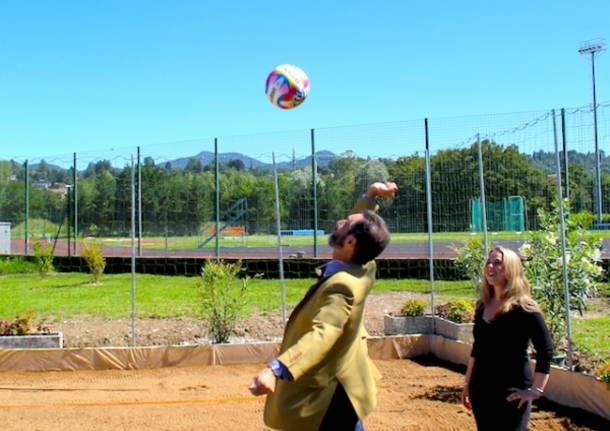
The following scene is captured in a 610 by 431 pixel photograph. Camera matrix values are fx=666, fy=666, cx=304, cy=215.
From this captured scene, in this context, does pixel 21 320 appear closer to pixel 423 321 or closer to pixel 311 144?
pixel 423 321

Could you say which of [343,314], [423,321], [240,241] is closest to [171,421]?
[343,314]

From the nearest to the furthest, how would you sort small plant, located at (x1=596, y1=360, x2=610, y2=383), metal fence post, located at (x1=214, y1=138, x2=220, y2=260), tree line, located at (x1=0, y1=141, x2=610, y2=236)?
small plant, located at (x1=596, y1=360, x2=610, y2=383)
tree line, located at (x1=0, y1=141, x2=610, y2=236)
metal fence post, located at (x1=214, y1=138, x2=220, y2=260)

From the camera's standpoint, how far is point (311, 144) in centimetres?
1509

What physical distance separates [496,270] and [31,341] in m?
6.86

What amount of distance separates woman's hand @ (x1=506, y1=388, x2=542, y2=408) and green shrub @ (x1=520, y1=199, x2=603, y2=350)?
3480 mm

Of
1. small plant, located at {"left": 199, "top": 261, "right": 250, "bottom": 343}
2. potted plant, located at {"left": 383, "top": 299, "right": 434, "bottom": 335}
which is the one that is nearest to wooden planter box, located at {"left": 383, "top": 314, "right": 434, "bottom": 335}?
potted plant, located at {"left": 383, "top": 299, "right": 434, "bottom": 335}

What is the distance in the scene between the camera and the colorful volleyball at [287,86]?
6.82 metres

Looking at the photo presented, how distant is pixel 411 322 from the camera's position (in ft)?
30.6

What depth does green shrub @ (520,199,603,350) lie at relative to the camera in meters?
6.68

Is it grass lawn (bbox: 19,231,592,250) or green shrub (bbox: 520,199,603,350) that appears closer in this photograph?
green shrub (bbox: 520,199,603,350)

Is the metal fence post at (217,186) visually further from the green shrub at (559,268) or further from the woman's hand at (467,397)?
the woman's hand at (467,397)

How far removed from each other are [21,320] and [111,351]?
1471 millimetres

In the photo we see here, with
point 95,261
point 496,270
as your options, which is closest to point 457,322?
point 496,270

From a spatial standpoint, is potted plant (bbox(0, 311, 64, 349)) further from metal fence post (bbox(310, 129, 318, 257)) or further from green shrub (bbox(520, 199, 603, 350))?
metal fence post (bbox(310, 129, 318, 257))
